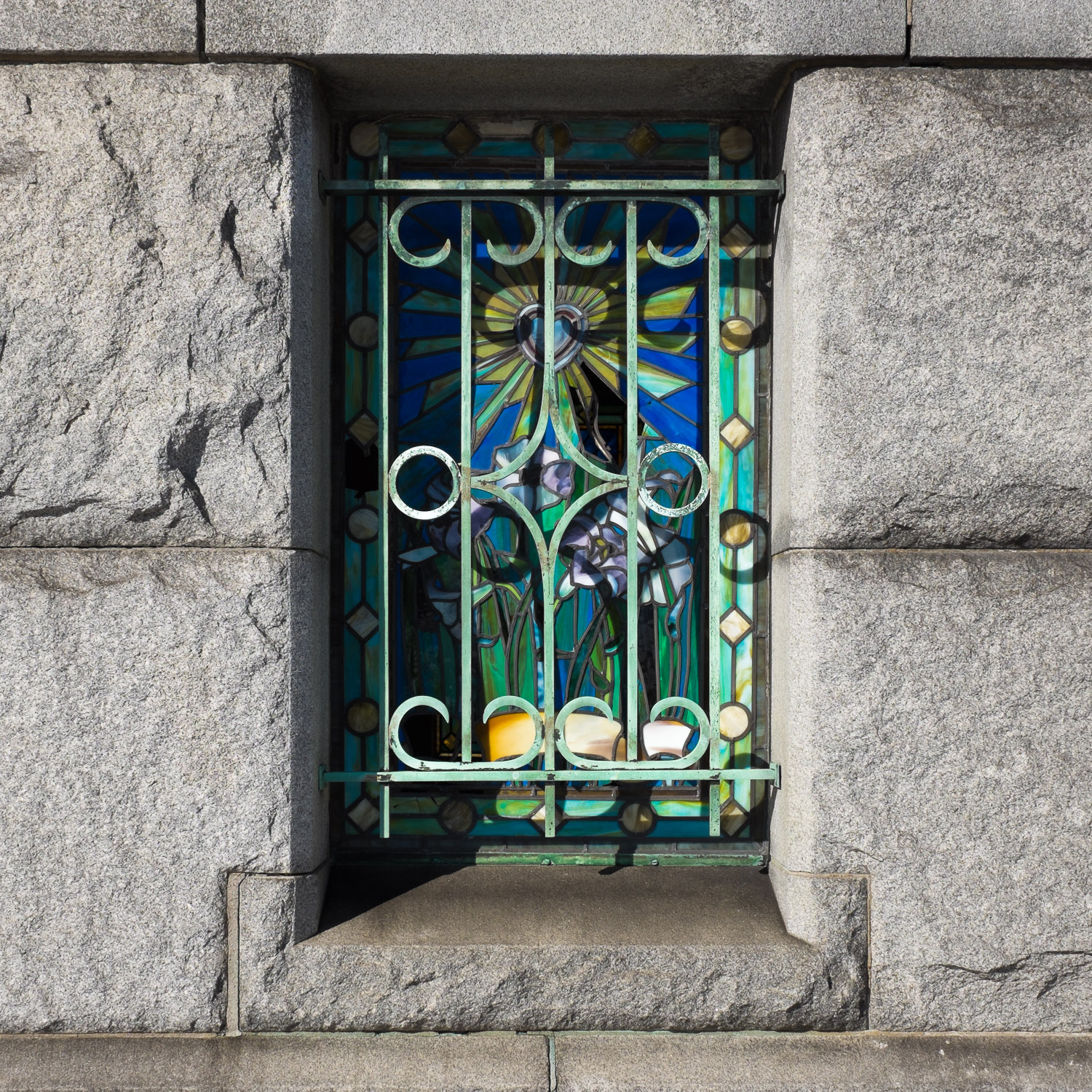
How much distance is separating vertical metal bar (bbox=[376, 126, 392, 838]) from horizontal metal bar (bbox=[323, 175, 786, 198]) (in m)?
0.06

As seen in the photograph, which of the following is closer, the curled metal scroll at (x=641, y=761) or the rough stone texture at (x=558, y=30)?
the rough stone texture at (x=558, y=30)

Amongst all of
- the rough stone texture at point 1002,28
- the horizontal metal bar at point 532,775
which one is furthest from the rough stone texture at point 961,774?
the rough stone texture at point 1002,28

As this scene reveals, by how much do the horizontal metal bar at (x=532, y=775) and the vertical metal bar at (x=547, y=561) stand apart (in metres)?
0.05

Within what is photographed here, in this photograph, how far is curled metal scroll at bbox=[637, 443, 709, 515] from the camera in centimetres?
231

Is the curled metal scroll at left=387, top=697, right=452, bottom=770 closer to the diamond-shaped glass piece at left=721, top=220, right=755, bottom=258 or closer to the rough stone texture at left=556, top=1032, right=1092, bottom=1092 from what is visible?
the rough stone texture at left=556, top=1032, right=1092, bottom=1092

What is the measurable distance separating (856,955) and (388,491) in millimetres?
1596

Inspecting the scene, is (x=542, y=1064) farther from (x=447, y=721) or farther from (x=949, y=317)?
(x=949, y=317)

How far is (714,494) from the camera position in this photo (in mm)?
2432

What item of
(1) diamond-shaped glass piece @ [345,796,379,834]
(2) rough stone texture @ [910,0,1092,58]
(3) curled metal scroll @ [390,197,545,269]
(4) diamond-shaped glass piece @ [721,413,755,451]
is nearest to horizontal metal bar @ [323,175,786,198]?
(3) curled metal scroll @ [390,197,545,269]

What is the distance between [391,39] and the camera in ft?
7.18

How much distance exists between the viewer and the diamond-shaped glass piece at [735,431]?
2.50 meters

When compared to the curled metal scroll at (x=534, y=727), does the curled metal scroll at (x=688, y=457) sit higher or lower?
higher

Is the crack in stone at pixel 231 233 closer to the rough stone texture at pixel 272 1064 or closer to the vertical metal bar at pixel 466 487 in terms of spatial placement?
the vertical metal bar at pixel 466 487

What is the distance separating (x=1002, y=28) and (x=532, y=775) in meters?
2.12
